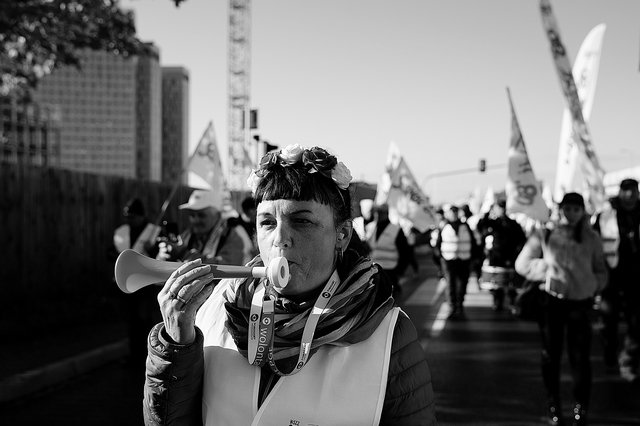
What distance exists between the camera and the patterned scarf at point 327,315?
1.86m

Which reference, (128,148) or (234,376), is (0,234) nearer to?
(234,376)

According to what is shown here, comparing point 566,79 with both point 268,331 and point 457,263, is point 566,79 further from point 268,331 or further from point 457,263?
point 268,331

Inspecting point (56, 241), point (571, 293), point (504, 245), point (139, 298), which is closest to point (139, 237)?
point (139, 298)

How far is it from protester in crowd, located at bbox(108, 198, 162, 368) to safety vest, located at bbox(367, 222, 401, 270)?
319 centimetres

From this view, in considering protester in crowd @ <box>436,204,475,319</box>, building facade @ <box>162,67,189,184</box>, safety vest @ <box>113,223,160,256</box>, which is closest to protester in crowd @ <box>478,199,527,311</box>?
protester in crowd @ <box>436,204,475,319</box>

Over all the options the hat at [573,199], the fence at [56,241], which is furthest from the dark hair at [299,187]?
the fence at [56,241]

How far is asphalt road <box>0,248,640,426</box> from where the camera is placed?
6.21m

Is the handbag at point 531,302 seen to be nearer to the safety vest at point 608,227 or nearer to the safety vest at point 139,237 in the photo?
the safety vest at point 608,227

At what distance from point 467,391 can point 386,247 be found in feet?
11.4

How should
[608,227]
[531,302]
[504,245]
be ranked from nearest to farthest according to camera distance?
[531,302], [608,227], [504,245]

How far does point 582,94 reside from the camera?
984cm

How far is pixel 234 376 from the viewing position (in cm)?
194

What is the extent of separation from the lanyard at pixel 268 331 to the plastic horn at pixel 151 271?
155 mm

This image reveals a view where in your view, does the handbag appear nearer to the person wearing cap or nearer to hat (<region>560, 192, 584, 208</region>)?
hat (<region>560, 192, 584, 208</region>)
